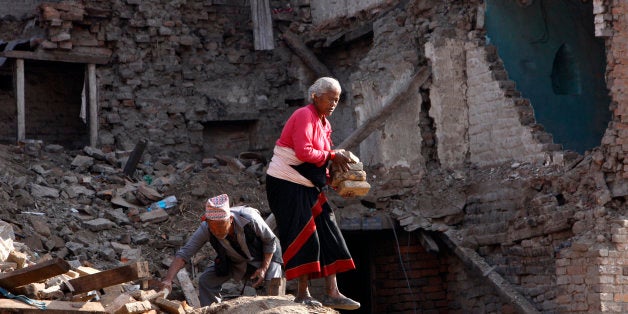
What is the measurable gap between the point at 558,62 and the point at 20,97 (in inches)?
275

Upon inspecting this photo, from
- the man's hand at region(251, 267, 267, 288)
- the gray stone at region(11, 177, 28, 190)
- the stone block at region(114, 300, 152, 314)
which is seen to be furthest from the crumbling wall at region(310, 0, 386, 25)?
the stone block at region(114, 300, 152, 314)

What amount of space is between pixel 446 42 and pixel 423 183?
1714mm

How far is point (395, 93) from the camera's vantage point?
14688mm

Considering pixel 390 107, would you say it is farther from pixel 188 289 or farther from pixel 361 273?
pixel 188 289

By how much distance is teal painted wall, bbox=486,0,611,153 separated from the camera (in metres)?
14.6

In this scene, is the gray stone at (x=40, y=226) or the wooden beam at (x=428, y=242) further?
the wooden beam at (x=428, y=242)

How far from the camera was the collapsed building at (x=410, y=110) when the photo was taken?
41.0 ft

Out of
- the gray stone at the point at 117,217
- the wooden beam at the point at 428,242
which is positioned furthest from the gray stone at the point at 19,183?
the wooden beam at the point at 428,242

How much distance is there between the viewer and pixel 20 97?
1596 centimetres

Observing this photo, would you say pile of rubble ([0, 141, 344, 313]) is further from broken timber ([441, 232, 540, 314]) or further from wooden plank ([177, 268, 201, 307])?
broken timber ([441, 232, 540, 314])

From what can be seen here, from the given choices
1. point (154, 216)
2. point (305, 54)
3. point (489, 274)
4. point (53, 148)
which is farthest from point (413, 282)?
point (53, 148)

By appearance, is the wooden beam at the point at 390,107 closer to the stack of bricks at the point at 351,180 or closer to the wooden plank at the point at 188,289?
the wooden plank at the point at 188,289

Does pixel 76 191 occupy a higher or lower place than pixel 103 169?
lower

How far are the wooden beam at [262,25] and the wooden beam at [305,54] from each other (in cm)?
24
